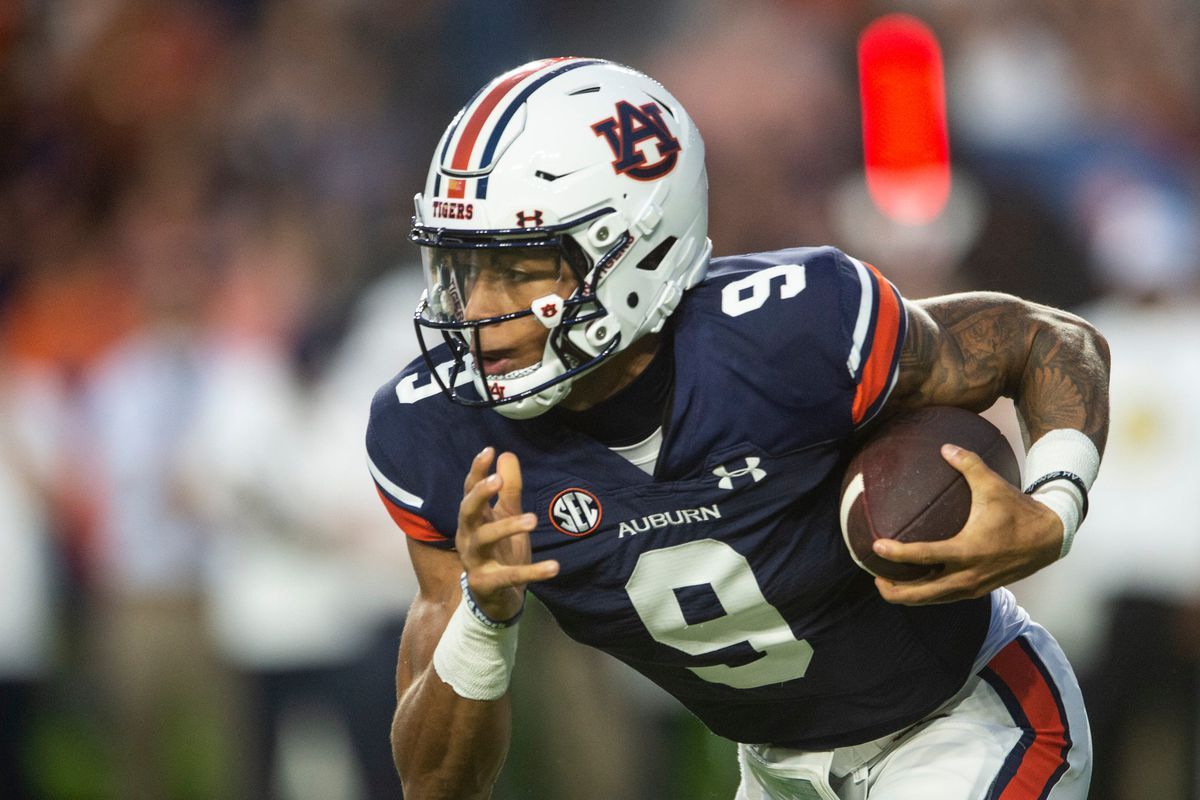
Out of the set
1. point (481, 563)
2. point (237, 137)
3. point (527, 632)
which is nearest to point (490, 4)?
point (237, 137)

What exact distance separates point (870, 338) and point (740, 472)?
0.30 metres

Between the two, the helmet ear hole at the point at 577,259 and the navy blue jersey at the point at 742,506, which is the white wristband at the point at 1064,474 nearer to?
the navy blue jersey at the point at 742,506

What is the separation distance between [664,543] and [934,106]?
3.14 metres

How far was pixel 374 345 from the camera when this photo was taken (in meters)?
5.02

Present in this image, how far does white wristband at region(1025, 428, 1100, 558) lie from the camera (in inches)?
95.2

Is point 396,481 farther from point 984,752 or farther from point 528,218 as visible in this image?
point 984,752

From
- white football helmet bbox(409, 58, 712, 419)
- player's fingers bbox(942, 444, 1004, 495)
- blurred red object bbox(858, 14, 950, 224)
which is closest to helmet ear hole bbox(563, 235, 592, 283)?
white football helmet bbox(409, 58, 712, 419)

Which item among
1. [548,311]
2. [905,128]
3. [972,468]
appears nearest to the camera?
[972,468]

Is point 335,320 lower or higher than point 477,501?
lower

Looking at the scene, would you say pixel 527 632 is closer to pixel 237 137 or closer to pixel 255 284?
pixel 255 284

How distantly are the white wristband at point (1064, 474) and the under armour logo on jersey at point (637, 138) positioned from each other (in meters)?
0.75

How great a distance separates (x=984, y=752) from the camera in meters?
2.62

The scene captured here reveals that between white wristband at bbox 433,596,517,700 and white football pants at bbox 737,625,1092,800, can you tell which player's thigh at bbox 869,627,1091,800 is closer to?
white football pants at bbox 737,625,1092,800

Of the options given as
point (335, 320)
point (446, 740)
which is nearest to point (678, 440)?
point (446, 740)
